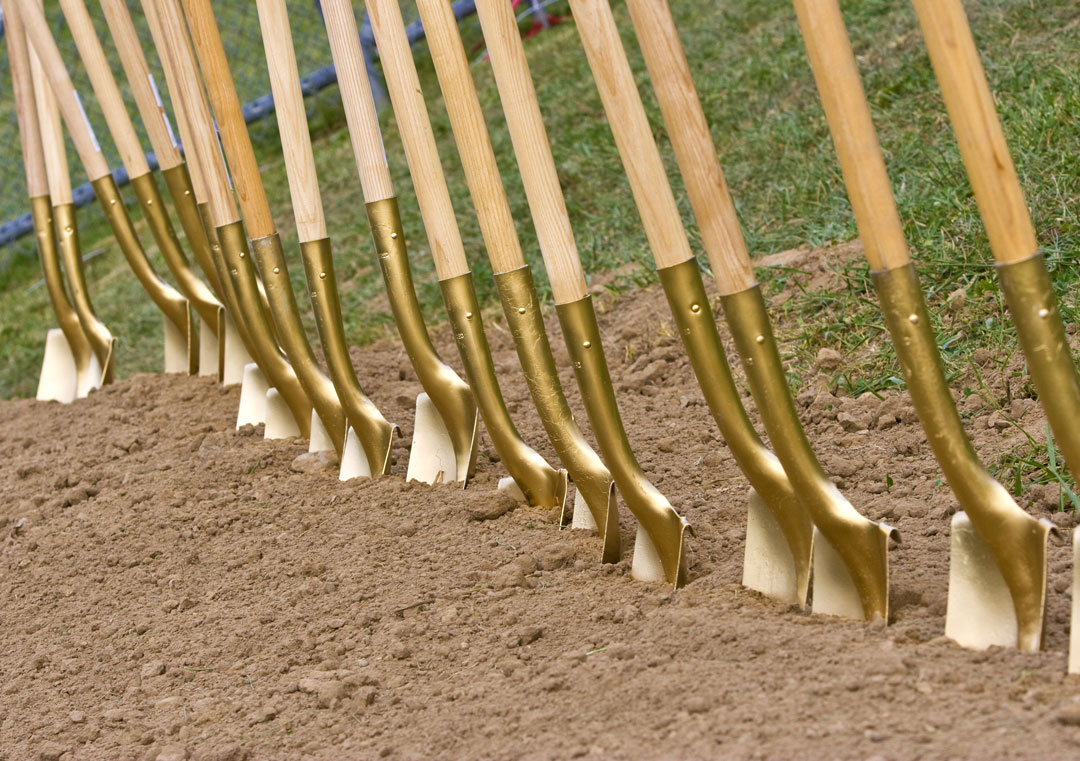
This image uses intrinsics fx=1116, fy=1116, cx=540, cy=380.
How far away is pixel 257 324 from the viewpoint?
2.82 metres

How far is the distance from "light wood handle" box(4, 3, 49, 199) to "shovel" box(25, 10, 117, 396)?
0.07 feet

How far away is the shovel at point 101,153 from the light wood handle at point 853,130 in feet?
7.71

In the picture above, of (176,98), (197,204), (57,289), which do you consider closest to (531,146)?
(176,98)

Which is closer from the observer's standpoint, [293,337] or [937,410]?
[937,410]

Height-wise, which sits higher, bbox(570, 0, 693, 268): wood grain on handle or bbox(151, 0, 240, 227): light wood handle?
bbox(151, 0, 240, 227): light wood handle

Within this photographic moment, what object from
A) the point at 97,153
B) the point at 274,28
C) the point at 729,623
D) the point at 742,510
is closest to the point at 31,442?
the point at 97,153

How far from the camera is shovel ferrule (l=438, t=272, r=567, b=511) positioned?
2.29 m

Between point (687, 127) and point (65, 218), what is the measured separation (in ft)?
8.83

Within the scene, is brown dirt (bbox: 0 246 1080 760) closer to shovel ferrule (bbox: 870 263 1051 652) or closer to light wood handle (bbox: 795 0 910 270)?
shovel ferrule (bbox: 870 263 1051 652)

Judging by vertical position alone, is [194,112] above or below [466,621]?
above

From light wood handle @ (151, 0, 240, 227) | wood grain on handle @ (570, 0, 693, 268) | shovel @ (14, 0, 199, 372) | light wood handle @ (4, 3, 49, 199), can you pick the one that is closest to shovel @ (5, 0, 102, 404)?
light wood handle @ (4, 3, 49, 199)

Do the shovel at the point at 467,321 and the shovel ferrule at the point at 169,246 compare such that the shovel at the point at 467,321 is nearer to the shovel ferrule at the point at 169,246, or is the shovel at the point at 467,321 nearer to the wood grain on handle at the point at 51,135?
the shovel ferrule at the point at 169,246

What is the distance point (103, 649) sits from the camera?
2.18 meters

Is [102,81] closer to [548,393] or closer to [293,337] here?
[293,337]
